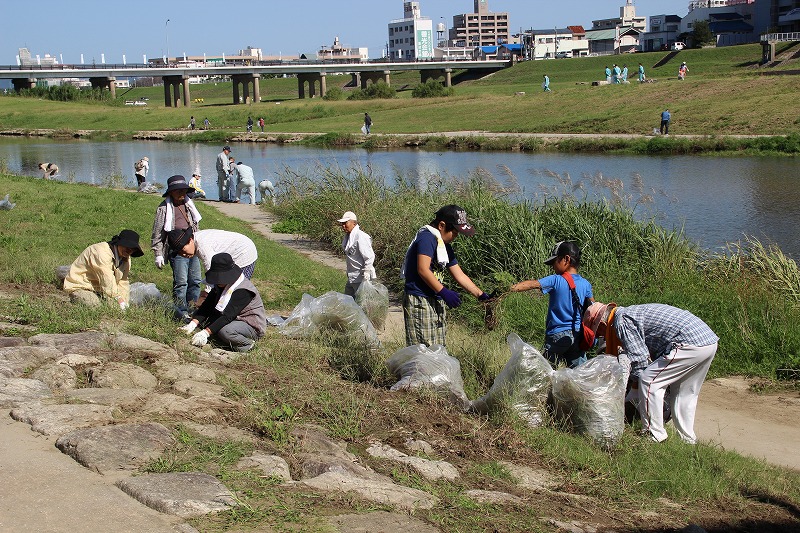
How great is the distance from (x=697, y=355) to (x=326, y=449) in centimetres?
306

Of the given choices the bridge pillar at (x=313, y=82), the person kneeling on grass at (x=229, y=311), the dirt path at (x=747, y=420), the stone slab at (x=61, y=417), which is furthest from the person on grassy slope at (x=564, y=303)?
the bridge pillar at (x=313, y=82)

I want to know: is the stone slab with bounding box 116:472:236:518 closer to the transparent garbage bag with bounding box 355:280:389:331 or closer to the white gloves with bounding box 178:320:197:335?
the white gloves with bounding box 178:320:197:335

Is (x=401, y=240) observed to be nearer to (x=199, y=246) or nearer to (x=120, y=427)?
(x=199, y=246)

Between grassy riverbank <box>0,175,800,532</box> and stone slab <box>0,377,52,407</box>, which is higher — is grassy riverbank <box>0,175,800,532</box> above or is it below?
below

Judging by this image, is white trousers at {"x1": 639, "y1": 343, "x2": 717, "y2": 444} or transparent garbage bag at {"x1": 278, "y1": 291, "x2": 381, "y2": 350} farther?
transparent garbage bag at {"x1": 278, "y1": 291, "x2": 381, "y2": 350}

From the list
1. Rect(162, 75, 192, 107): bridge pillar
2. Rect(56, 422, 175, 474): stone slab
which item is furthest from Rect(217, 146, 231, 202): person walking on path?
Rect(162, 75, 192, 107): bridge pillar

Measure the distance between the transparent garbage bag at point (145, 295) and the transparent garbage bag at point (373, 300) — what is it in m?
2.19

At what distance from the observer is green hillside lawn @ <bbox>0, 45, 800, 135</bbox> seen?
4338 cm

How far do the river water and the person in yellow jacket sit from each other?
7.99m

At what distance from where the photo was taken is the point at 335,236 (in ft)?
56.1

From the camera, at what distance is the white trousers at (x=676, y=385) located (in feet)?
22.2

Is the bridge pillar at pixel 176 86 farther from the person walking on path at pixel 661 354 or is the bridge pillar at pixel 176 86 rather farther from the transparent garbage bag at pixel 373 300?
the person walking on path at pixel 661 354

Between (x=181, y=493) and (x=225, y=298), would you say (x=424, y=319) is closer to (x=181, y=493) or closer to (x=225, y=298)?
(x=225, y=298)

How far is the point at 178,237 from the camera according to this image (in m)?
9.72
